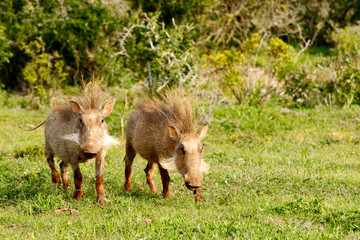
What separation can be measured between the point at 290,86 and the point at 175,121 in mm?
7307

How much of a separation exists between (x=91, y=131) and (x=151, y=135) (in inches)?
35.0

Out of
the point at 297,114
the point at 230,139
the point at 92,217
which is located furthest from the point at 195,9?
the point at 92,217

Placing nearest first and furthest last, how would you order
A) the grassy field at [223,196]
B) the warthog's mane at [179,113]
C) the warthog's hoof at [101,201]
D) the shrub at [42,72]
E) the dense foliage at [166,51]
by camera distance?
the grassy field at [223,196], the warthog's hoof at [101,201], the warthog's mane at [179,113], the dense foliage at [166,51], the shrub at [42,72]

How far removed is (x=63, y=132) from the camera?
5.53 meters

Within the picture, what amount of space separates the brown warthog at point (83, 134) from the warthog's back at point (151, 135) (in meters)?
0.51

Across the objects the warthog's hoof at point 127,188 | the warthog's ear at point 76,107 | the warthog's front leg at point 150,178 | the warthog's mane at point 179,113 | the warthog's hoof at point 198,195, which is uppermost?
the warthog's ear at point 76,107

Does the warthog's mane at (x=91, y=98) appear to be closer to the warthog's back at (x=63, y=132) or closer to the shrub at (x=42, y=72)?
the warthog's back at (x=63, y=132)

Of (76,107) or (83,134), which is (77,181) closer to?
(83,134)

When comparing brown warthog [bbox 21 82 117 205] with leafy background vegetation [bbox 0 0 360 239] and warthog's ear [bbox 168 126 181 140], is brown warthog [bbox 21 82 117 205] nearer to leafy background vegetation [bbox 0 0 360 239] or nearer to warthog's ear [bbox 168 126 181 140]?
leafy background vegetation [bbox 0 0 360 239]

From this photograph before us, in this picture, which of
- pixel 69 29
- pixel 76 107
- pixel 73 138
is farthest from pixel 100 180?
pixel 69 29

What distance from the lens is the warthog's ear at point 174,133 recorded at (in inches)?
204

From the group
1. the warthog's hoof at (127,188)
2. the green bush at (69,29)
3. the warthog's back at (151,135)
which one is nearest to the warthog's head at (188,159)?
the warthog's back at (151,135)

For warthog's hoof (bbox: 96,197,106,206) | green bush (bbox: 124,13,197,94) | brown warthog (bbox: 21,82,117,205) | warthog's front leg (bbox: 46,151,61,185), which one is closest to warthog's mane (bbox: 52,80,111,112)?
brown warthog (bbox: 21,82,117,205)

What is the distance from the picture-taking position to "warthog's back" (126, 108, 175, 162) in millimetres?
5395
